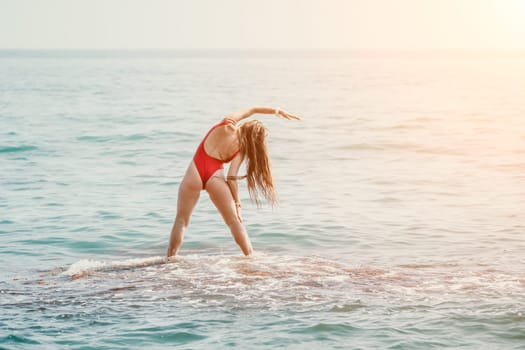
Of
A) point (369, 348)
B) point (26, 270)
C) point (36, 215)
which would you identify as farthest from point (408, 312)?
point (36, 215)

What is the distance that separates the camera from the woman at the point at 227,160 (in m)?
10.1

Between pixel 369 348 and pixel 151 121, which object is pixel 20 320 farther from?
pixel 151 121

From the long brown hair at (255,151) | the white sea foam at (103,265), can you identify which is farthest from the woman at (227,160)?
the white sea foam at (103,265)

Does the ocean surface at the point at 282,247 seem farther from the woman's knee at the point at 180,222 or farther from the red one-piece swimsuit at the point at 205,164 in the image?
the red one-piece swimsuit at the point at 205,164

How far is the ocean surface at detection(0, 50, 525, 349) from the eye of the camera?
7.91 m

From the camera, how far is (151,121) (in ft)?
117

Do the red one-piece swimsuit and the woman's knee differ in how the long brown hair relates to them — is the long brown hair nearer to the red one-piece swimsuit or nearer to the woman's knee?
the red one-piece swimsuit

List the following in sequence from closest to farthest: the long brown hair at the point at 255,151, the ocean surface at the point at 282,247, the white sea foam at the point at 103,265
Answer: the ocean surface at the point at 282,247 < the long brown hair at the point at 255,151 < the white sea foam at the point at 103,265

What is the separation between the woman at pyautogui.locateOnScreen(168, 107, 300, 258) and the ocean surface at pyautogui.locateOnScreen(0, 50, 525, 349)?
629mm

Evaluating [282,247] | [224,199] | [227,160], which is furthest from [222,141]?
[282,247]

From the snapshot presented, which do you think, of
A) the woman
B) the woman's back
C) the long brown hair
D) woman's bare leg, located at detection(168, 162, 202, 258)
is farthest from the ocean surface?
the woman's back

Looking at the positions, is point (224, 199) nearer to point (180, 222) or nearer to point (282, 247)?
point (180, 222)

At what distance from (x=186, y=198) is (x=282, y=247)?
2.39 m

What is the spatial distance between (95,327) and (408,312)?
2816 millimetres
